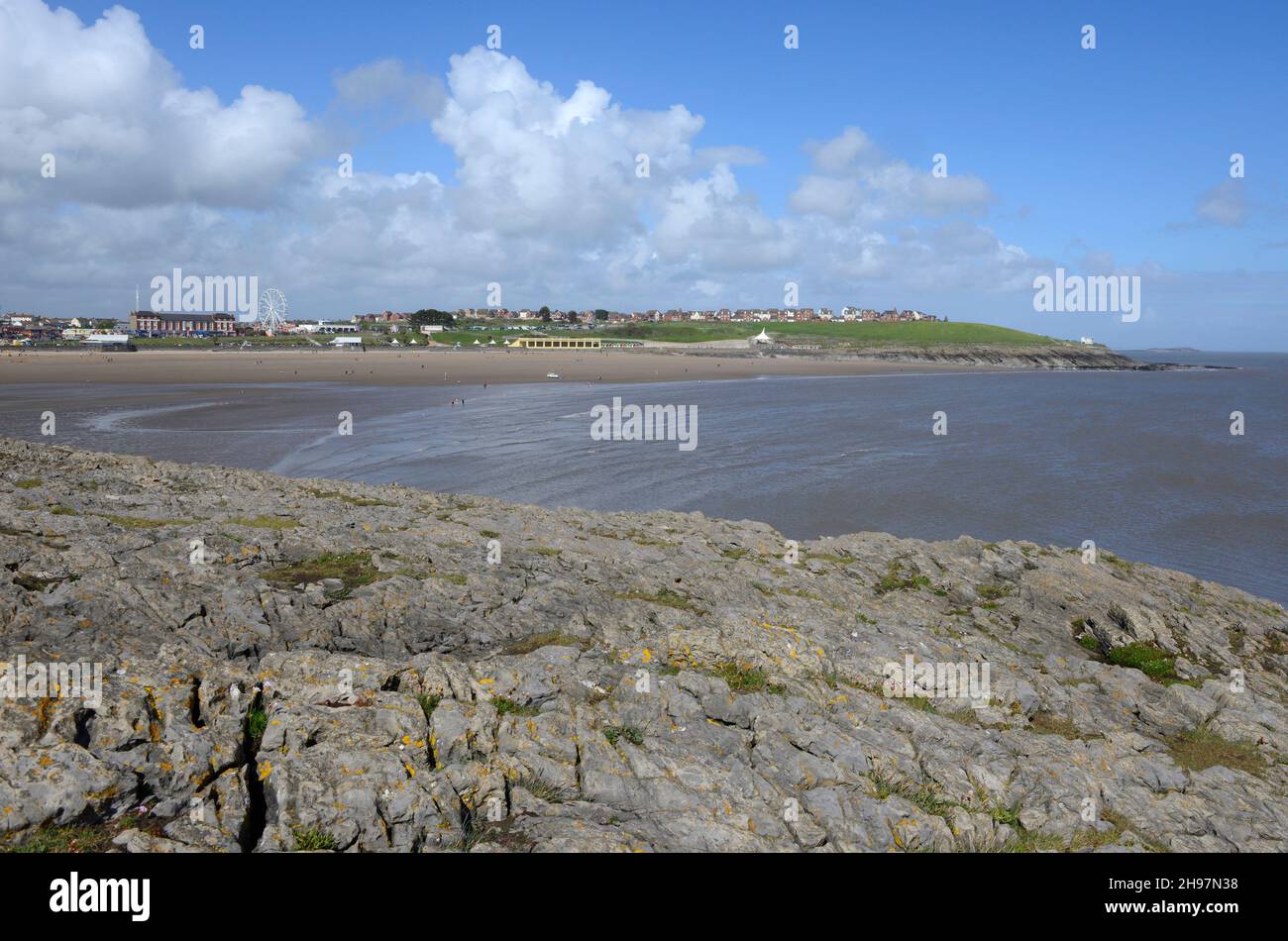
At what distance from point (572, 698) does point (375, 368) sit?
114879 mm

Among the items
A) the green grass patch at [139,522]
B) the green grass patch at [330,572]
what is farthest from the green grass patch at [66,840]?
the green grass patch at [139,522]

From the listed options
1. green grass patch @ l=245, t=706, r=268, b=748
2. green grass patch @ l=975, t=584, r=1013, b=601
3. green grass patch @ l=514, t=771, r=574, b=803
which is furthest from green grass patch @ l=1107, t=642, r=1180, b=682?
green grass patch @ l=245, t=706, r=268, b=748

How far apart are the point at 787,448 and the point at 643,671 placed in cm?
4397

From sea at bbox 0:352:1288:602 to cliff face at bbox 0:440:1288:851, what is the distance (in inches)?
607

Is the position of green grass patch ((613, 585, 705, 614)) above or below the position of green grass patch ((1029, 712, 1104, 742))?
above

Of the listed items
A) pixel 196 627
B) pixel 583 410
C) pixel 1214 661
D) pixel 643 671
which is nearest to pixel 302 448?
pixel 583 410

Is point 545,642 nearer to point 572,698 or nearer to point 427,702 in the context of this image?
point 572,698

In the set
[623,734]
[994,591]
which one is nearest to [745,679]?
[623,734]

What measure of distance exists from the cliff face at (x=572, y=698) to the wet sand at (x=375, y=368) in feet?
268

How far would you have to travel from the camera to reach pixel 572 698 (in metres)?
11.5

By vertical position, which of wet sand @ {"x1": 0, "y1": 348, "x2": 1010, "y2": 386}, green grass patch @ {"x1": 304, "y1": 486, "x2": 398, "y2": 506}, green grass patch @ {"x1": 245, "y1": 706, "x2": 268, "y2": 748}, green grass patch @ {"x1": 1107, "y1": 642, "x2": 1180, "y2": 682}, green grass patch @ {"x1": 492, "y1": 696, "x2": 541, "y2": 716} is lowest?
green grass patch @ {"x1": 1107, "y1": 642, "x2": 1180, "y2": 682}

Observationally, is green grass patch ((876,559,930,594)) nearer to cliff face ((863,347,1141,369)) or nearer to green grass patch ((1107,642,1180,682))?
green grass patch ((1107,642,1180,682))

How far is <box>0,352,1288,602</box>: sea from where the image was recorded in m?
→ 37.0

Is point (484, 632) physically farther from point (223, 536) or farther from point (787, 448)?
point (787, 448)
